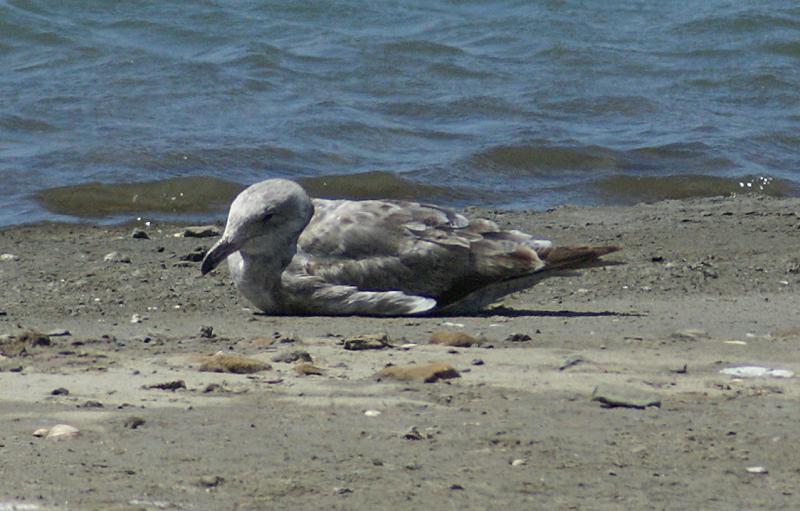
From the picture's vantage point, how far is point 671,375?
17.5ft

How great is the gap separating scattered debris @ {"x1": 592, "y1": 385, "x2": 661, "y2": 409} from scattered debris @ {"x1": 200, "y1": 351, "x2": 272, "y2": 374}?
1167mm

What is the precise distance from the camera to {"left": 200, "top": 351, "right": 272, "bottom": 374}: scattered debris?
5.29 meters

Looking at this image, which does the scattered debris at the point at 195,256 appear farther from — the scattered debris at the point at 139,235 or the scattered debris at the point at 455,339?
the scattered debris at the point at 455,339

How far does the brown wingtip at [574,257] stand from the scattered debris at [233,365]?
6.64 ft

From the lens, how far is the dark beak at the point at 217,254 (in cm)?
680

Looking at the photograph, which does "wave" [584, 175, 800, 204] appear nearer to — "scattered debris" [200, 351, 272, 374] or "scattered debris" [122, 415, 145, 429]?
"scattered debris" [200, 351, 272, 374]

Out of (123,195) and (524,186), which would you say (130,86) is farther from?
(524,186)

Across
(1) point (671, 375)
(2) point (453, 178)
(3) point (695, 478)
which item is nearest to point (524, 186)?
(2) point (453, 178)

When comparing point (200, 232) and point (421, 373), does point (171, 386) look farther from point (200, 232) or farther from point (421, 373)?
point (200, 232)

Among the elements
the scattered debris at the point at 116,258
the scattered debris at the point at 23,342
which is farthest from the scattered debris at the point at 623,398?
the scattered debris at the point at 116,258

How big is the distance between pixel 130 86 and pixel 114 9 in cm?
375

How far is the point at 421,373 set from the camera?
5.15m

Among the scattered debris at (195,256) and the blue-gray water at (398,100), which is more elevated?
the scattered debris at (195,256)

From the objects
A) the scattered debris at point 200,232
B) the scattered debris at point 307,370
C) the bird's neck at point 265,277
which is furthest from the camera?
the scattered debris at point 200,232
